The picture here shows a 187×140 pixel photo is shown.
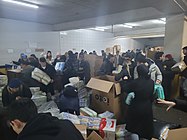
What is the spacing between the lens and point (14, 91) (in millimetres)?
2451

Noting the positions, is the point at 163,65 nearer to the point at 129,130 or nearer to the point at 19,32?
the point at 129,130

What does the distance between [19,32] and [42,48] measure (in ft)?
3.90

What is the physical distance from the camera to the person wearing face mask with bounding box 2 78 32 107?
7.89 ft

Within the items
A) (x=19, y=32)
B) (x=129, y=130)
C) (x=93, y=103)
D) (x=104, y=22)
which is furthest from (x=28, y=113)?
(x=19, y=32)

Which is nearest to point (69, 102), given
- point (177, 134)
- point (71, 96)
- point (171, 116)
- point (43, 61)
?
point (71, 96)

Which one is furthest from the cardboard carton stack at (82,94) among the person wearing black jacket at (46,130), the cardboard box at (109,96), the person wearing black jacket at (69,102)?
the person wearing black jacket at (46,130)

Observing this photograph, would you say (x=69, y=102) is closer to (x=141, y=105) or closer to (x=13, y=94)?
(x=13, y=94)

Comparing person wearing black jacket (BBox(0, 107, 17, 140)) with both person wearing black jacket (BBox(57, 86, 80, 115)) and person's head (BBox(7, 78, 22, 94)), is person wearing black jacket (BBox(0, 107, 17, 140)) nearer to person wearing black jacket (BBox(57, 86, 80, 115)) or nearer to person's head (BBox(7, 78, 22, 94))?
person's head (BBox(7, 78, 22, 94))

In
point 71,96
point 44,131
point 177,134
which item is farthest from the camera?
point 71,96

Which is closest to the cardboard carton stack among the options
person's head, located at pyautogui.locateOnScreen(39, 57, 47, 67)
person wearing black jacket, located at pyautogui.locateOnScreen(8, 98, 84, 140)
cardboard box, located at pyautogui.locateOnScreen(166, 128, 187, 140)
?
person's head, located at pyautogui.locateOnScreen(39, 57, 47, 67)

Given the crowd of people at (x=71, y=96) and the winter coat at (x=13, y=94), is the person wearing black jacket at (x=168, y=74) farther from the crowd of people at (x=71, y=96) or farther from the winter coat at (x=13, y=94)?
the winter coat at (x=13, y=94)

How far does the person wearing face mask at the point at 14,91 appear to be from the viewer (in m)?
2.40

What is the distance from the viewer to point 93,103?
3383 millimetres

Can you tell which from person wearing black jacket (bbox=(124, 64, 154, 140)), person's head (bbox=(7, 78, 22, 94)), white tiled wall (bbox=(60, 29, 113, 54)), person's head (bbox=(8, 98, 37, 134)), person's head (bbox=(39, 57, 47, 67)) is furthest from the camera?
white tiled wall (bbox=(60, 29, 113, 54))
